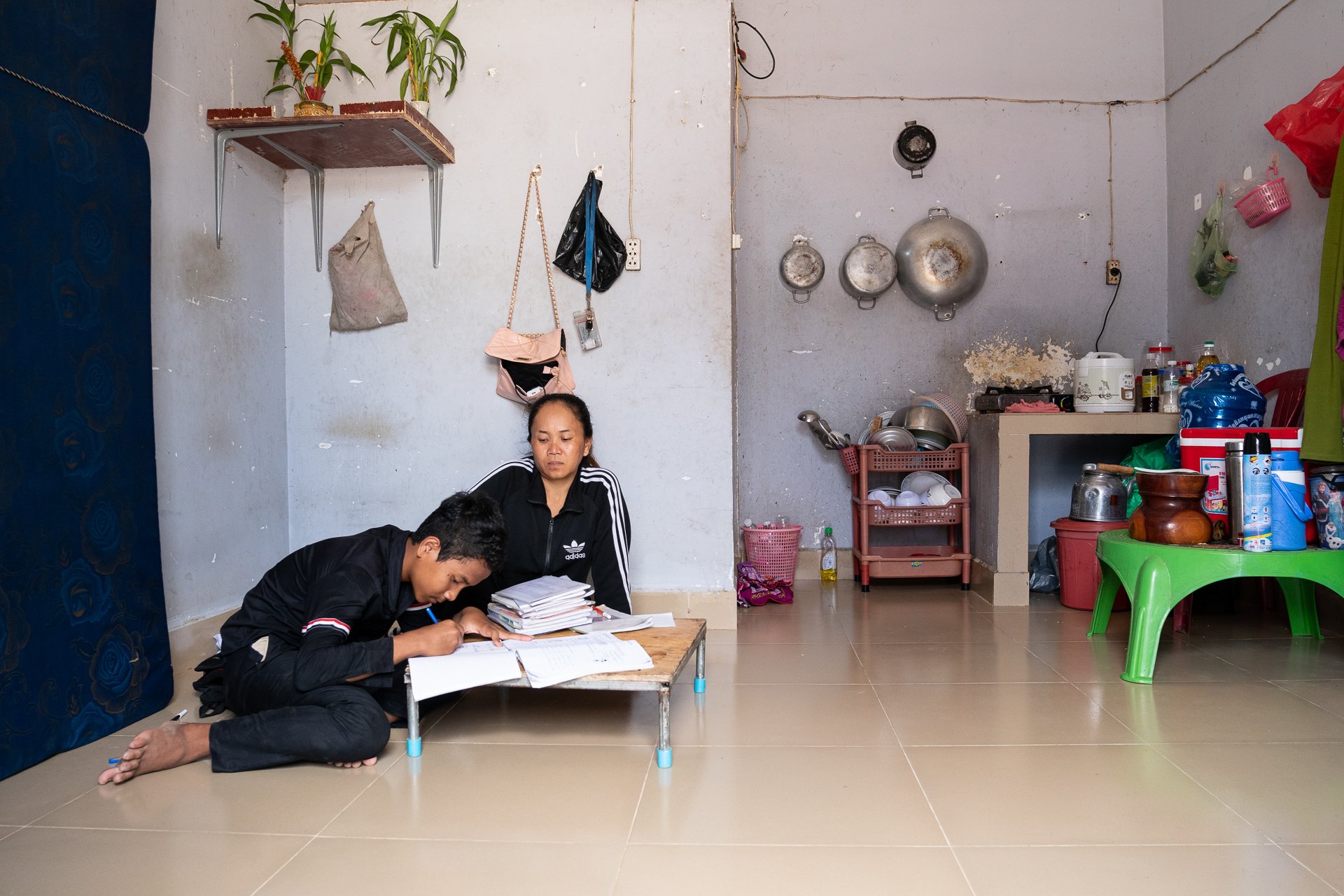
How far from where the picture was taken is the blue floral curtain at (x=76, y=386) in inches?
84.5

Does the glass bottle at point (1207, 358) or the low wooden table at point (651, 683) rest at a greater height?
the glass bottle at point (1207, 358)

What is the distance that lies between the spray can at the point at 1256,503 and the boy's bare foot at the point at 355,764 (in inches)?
102

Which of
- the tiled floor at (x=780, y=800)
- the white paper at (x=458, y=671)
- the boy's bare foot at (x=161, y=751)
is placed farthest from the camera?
the white paper at (x=458, y=671)

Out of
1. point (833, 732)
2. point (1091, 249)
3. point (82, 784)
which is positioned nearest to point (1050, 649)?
point (833, 732)

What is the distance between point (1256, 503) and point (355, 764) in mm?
2699

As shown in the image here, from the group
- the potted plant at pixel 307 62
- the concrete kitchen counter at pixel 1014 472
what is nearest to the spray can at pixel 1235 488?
the concrete kitchen counter at pixel 1014 472

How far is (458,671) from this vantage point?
2164 mm

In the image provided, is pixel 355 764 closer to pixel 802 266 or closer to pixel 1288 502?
pixel 1288 502

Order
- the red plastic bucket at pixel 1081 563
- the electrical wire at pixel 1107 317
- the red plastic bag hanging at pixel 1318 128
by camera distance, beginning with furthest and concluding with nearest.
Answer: the electrical wire at pixel 1107 317, the red plastic bucket at pixel 1081 563, the red plastic bag hanging at pixel 1318 128

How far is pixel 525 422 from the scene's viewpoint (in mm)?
3711

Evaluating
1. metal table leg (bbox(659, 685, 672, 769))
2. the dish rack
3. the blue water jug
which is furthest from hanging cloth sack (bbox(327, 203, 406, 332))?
the blue water jug

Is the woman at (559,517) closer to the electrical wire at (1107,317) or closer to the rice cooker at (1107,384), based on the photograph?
the rice cooker at (1107,384)

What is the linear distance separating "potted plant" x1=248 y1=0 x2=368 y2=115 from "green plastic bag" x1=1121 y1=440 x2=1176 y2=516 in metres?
3.59

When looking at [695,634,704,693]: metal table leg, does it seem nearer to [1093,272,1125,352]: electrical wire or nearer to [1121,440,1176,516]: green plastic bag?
[1121,440,1176,516]: green plastic bag
